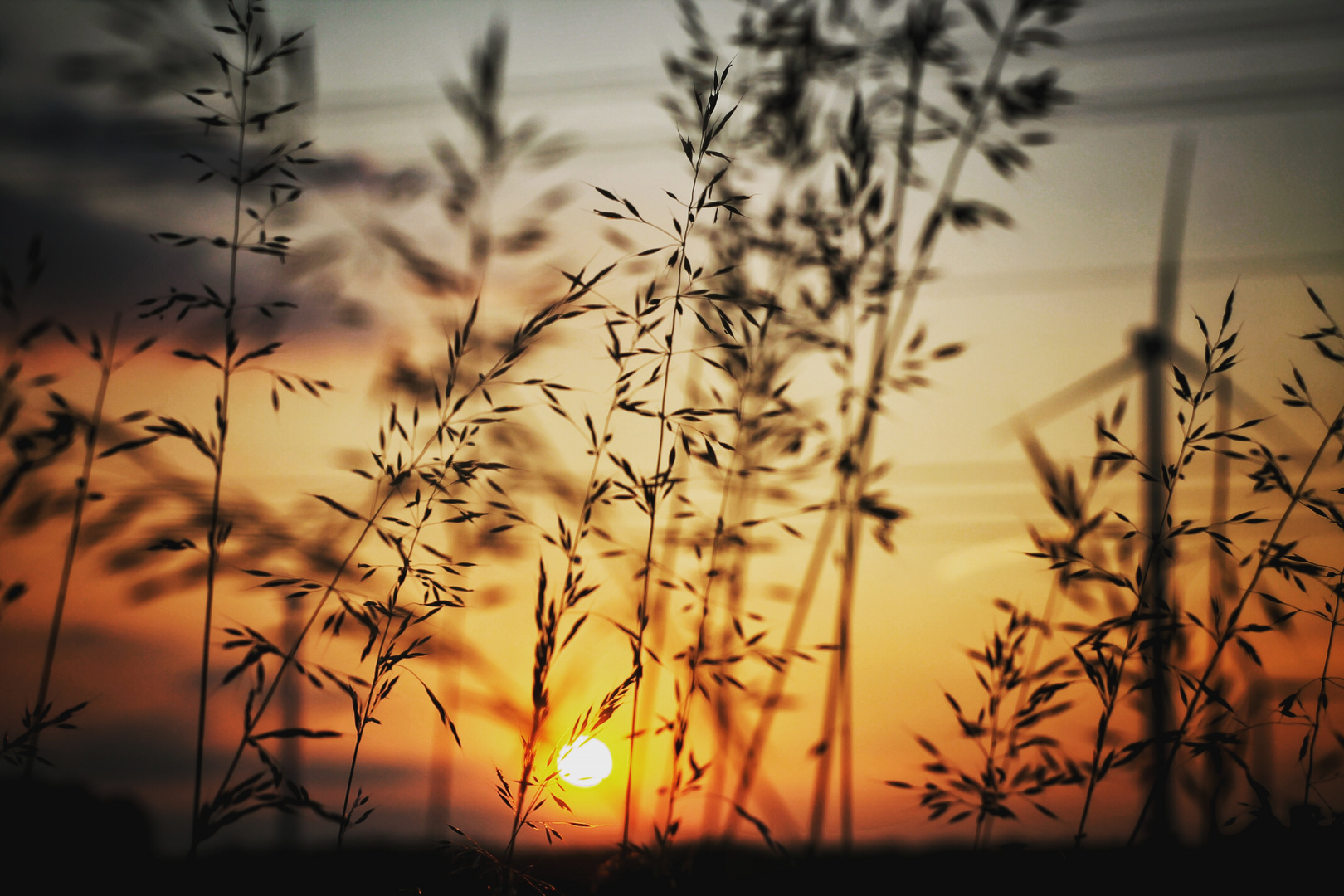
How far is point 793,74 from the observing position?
6.61 ft

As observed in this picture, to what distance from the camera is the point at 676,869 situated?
5.62 feet

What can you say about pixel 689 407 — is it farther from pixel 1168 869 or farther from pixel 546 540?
pixel 1168 869

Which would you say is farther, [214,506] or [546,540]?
[546,540]

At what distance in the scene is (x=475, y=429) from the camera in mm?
1712

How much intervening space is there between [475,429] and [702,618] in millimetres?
701

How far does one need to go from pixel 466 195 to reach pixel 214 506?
96 cm

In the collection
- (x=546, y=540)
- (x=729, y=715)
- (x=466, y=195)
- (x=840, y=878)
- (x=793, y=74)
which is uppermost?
(x=793, y=74)

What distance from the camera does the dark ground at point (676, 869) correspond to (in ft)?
5.28

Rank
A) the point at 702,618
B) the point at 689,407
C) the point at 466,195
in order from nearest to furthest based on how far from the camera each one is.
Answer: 1. the point at 689,407
2. the point at 702,618
3. the point at 466,195

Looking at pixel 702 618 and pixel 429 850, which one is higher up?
pixel 702 618

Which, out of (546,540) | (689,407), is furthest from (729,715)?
(689,407)

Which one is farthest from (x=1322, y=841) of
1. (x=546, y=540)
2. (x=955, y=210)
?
(x=546, y=540)

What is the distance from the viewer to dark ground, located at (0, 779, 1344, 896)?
5.28 feet

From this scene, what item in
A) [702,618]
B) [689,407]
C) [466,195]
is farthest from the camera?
[466,195]
